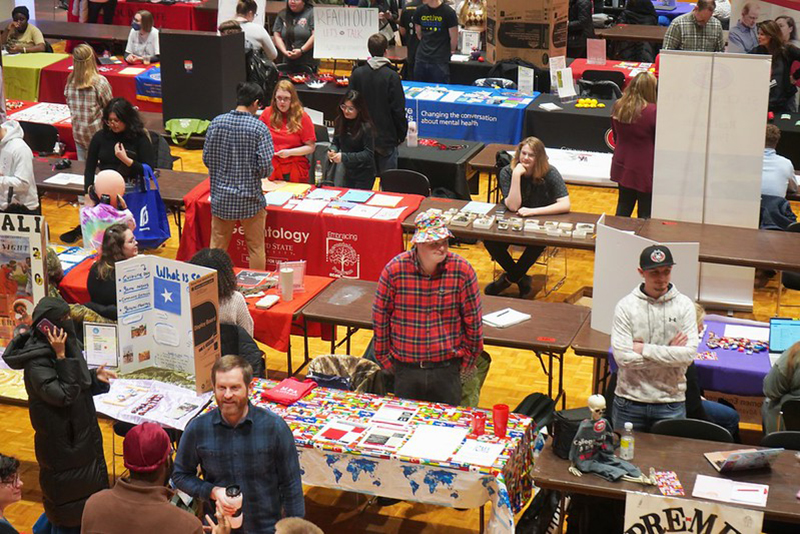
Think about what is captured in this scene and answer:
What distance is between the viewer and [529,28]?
1314 centimetres

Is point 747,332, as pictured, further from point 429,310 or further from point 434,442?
point 434,442

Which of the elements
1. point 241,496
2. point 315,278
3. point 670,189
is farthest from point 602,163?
point 241,496

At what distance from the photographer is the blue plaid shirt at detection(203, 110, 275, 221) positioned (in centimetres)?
802

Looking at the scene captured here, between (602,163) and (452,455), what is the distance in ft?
18.1

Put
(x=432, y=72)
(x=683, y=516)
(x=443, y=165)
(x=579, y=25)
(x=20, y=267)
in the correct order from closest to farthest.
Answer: (x=683, y=516), (x=20, y=267), (x=443, y=165), (x=432, y=72), (x=579, y=25)

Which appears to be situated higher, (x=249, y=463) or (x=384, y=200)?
(x=384, y=200)

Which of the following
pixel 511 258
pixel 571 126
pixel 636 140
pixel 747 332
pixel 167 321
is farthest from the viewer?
pixel 571 126

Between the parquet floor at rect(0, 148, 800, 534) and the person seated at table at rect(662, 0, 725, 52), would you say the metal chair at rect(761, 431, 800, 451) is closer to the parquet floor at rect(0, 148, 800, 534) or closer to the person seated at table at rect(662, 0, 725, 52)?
the parquet floor at rect(0, 148, 800, 534)

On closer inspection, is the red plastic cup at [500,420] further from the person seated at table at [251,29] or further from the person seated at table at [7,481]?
the person seated at table at [251,29]

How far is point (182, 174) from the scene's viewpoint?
31.7ft

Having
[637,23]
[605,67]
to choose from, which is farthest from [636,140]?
[637,23]

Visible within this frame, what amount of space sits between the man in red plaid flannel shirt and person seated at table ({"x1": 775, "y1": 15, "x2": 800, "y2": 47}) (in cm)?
795

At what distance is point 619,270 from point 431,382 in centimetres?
146

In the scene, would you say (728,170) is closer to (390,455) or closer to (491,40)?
(390,455)
